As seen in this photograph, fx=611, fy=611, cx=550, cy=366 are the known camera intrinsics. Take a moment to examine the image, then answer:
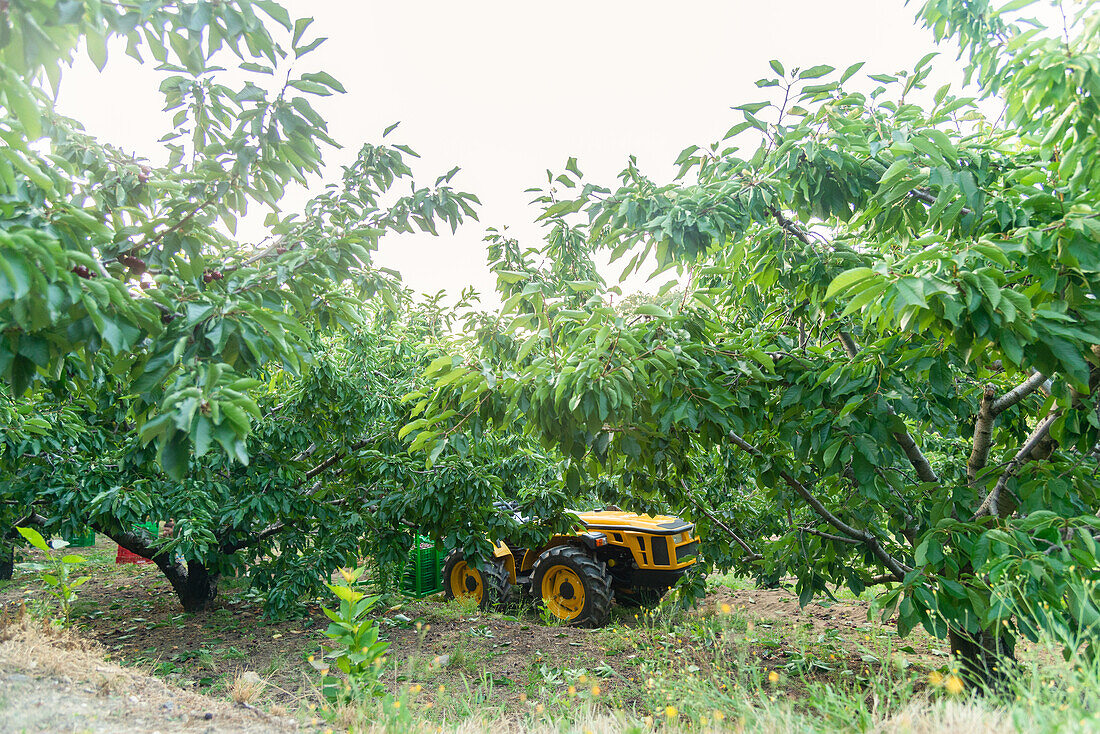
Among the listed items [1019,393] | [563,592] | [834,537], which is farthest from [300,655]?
[1019,393]

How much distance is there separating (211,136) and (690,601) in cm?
587

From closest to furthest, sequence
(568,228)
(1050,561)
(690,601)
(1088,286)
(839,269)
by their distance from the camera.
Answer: (1050,561)
(1088,286)
(839,269)
(568,228)
(690,601)

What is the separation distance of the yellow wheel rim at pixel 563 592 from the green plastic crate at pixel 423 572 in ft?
6.08

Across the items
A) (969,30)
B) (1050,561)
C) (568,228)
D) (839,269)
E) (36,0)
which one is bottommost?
(1050,561)

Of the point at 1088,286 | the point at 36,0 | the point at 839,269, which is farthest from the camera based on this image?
the point at 839,269

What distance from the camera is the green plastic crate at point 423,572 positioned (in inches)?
346

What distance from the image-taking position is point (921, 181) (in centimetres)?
257

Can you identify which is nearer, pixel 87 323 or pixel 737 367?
pixel 87 323

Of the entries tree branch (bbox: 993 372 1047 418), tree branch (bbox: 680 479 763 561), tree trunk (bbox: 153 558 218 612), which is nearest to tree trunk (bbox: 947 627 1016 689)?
tree branch (bbox: 993 372 1047 418)

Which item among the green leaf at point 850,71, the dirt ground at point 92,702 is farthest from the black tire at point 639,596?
the green leaf at point 850,71

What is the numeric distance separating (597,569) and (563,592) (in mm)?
541

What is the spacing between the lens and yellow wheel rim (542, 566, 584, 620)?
739 centimetres

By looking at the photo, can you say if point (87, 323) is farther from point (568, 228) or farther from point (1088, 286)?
point (1088, 286)

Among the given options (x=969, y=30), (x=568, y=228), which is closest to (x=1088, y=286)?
(x=969, y=30)
